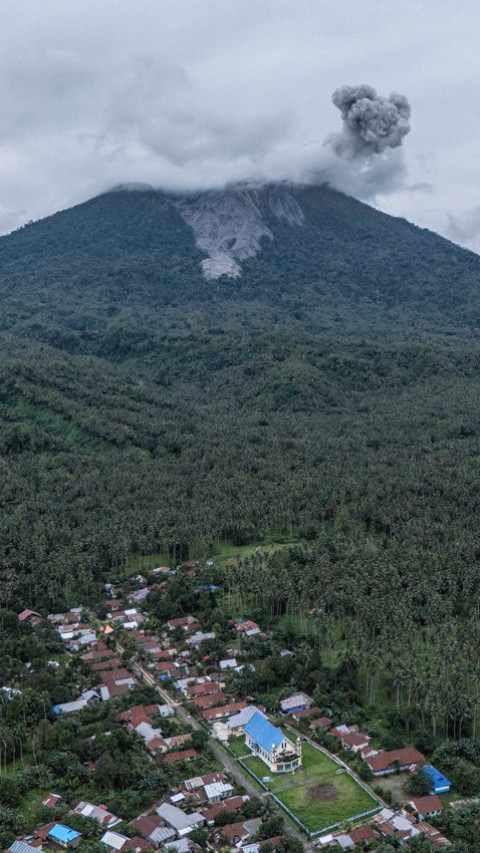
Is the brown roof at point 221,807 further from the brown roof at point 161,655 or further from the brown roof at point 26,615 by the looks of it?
the brown roof at point 26,615

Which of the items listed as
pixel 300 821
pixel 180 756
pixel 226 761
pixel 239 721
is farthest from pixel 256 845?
pixel 239 721

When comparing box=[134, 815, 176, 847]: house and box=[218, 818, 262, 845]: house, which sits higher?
box=[134, 815, 176, 847]: house

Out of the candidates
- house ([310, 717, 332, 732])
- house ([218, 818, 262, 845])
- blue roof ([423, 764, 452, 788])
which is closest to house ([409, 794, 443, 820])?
blue roof ([423, 764, 452, 788])

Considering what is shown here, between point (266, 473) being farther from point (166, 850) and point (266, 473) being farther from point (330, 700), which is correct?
point (166, 850)

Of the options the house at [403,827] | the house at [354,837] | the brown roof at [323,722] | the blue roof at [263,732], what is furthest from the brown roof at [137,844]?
the brown roof at [323,722]

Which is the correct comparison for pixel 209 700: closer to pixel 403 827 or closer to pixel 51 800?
pixel 51 800

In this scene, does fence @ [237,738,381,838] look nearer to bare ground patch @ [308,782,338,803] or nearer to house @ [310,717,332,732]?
bare ground patch @ [308,782,338,803]
